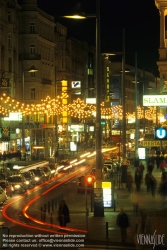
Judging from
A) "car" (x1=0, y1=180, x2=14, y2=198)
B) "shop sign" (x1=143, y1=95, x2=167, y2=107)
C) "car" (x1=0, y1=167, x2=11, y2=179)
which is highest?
"shop sign" (x1=143, y1=95, x2=167, y2=107)

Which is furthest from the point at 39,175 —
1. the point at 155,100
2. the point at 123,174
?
the point at 155,100

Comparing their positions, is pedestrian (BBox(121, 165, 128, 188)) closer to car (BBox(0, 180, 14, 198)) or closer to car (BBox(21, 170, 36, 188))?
car (BBox(21, 170, 36, 188))

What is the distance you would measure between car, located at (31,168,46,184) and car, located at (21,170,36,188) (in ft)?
4.53

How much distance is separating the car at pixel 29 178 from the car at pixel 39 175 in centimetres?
138

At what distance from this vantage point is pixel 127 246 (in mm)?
25609

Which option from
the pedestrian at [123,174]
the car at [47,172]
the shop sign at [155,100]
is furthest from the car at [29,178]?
the shop sign at [155,100]

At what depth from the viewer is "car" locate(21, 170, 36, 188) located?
5497 centimetres

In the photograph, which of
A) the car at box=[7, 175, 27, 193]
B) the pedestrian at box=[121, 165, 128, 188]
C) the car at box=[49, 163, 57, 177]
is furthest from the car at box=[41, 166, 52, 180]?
the car at box=[7, 175, 27, 193]

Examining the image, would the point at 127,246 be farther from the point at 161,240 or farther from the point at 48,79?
the point at 48,79

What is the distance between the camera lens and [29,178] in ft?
182

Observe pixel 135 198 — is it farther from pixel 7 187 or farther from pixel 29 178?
pixel 29 178

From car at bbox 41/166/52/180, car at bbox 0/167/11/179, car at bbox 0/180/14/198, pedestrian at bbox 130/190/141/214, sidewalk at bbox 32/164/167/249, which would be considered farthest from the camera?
car at bbox 41/166/52/180

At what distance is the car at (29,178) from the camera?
54969mm

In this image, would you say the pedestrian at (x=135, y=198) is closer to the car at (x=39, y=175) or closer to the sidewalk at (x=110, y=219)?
the sidewalk at (x=110, y=219)
